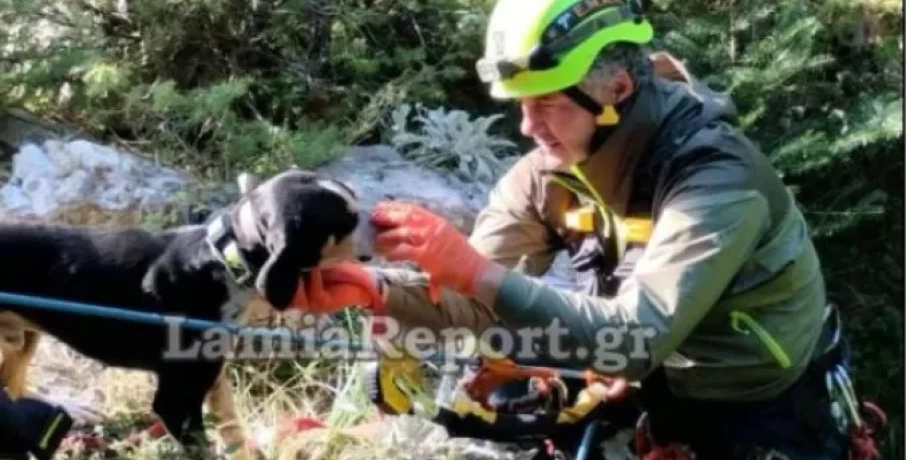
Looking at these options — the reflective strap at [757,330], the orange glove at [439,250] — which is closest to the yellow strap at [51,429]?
the orange glove at [439,250]

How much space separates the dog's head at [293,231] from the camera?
327cm

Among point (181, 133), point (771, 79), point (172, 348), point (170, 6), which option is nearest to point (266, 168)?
point (181, 133)

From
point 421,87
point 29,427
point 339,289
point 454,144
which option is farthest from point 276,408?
point 421,87

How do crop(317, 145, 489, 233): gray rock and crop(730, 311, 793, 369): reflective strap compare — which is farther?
crop(317, 145, 489, 233): gray rock

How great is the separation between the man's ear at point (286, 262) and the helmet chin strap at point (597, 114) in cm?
82

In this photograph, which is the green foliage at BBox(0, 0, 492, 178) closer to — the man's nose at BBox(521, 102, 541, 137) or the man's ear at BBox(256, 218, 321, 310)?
the man's ear at BBox(256, 218, 321, 310)

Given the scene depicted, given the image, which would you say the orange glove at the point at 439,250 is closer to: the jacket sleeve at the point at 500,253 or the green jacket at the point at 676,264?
the green jacket at the point at 676,264

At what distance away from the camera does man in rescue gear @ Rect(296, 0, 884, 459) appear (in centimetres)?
255

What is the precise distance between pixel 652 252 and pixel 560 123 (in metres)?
0.32

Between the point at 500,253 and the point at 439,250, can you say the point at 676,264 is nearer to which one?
the point at 439,250

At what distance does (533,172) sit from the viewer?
3.12 metres

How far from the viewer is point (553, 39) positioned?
106 inches

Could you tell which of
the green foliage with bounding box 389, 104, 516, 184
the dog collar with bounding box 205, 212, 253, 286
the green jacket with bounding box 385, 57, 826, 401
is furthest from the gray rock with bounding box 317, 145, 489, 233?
the green jacket with bounding box 385, 57, 826, 401

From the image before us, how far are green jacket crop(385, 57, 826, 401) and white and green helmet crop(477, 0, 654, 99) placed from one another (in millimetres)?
125
